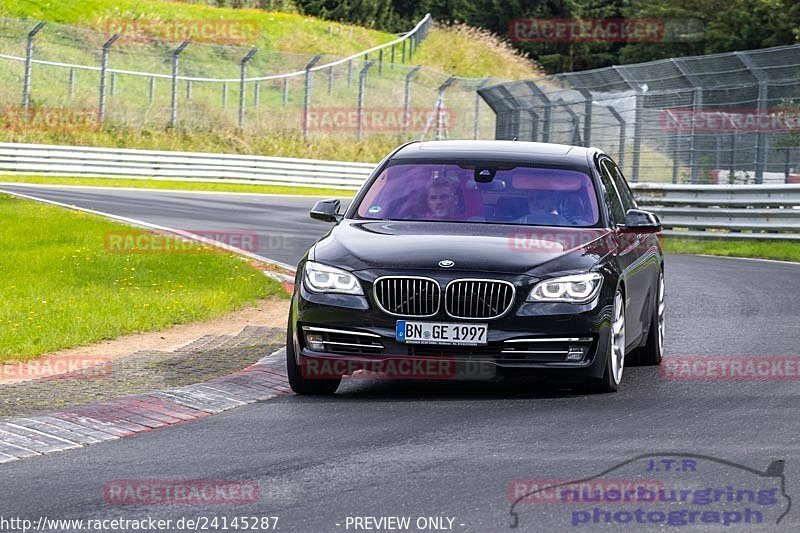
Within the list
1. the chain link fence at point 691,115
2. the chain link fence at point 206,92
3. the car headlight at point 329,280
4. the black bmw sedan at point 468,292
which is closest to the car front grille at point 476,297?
the black bmw sedan at point 468,292

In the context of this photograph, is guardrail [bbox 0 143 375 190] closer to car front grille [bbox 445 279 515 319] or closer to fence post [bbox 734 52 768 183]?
fence post [bbox 734 52 768 183]

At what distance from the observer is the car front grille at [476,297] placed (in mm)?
8617

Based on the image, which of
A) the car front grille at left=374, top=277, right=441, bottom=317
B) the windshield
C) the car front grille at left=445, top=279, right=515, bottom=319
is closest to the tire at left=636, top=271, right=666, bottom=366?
the windshield

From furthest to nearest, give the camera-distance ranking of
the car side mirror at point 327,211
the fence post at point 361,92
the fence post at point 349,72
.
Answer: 1. the fence post at point 349,72
2. the fence post at point 361,92
3. the car side mirror at point 327,211

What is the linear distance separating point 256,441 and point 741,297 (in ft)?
29.1

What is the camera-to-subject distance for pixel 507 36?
84812 mm

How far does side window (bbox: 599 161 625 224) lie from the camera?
10219mm

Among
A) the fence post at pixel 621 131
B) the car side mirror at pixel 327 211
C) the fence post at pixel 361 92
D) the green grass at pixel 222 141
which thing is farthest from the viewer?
the fence post at pixel 361 92

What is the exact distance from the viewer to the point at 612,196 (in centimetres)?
1046

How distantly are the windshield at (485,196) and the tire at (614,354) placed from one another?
2.58 ft

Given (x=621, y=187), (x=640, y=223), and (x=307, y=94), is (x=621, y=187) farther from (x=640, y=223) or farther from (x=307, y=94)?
(x=307, y=94)

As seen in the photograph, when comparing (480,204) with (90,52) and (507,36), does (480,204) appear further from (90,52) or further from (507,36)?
(507,36)

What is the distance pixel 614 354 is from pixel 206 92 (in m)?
42.9

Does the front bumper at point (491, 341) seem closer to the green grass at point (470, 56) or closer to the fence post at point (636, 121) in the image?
the fence post at point (636, 121)
